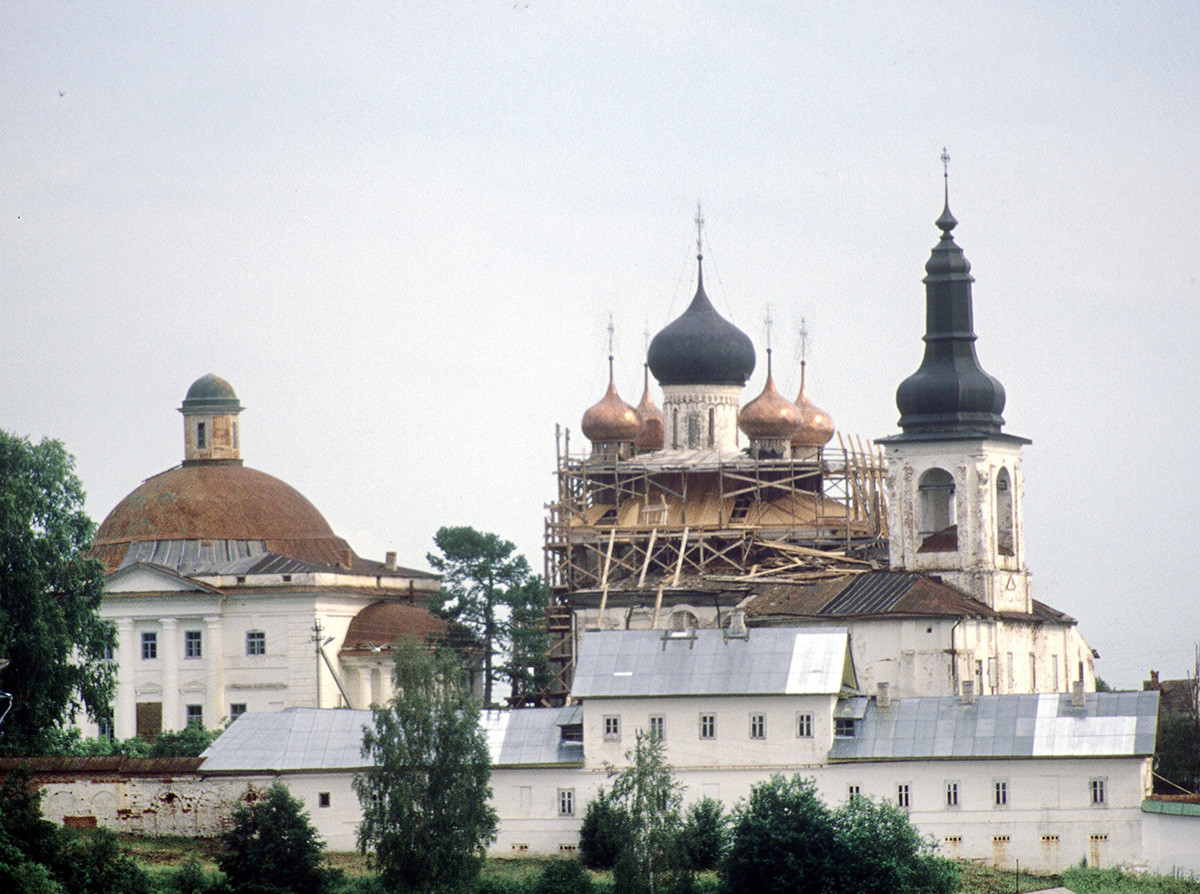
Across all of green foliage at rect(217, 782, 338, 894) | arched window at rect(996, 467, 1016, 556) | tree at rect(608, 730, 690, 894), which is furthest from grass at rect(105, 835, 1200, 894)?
arched window at rect(996, 467, 1016, 556)

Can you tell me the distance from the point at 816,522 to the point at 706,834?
63.0 ft

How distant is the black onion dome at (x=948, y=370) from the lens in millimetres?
63531

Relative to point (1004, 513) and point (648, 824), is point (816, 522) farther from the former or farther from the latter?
point (648, 824)

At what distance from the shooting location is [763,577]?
66625 millimetres

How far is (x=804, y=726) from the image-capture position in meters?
54.5

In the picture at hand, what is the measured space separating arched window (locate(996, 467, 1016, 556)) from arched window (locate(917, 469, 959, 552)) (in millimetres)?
1044

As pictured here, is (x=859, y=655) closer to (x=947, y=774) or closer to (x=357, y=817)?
(x=947, y=774)

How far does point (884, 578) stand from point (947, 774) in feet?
34.3

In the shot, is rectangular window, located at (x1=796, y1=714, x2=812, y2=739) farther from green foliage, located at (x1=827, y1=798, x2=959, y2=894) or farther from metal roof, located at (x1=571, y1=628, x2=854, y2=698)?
green foliage, located at (x1=827, y1=798, x2=959, y2=894)

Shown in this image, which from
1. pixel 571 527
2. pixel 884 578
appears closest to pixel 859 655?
pixel 884 578

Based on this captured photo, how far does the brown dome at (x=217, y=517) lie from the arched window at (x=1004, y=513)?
Result: 68.5 feet

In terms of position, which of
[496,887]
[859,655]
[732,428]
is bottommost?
[496,887]

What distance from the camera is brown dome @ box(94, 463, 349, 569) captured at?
77812mm

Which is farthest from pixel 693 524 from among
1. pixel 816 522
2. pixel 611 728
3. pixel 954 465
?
pixel 611 728
